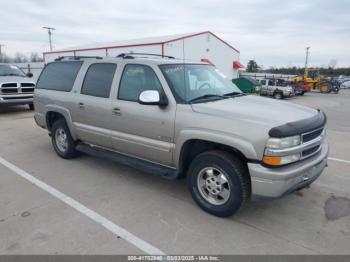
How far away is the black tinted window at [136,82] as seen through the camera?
13.3 feet

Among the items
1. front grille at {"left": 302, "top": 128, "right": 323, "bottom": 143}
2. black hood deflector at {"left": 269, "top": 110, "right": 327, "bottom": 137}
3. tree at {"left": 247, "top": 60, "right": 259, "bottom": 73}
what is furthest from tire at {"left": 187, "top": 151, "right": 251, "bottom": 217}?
tree at {"left": 247, "top": 60, "right": 259, "bottom": 73}

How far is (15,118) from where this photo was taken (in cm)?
1042

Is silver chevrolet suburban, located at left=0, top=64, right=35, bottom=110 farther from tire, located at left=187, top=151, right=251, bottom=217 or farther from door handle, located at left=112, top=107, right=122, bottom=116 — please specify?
tire, located at left=187, top=151, right=251, bottom=217

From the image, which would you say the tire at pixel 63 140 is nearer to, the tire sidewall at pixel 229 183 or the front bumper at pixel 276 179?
the tire sidewall at pixel 229 183

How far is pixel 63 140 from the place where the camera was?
5.74m

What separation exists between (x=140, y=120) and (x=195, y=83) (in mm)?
944

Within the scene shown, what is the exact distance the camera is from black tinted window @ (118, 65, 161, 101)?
4062 mm

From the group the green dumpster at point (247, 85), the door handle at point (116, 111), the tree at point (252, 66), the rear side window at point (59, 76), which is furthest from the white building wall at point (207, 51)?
the tree at point (252, 66)

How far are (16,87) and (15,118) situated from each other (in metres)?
1.46

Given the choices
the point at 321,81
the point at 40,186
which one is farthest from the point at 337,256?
the point at 321,81

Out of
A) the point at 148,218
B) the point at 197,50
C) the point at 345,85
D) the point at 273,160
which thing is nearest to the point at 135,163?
the point at 148,218

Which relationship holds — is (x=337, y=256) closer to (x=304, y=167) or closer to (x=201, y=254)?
(x=304, y=167)

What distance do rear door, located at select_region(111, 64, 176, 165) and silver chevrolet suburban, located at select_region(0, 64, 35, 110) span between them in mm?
8398

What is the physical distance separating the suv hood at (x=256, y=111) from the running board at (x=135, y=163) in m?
0.95
